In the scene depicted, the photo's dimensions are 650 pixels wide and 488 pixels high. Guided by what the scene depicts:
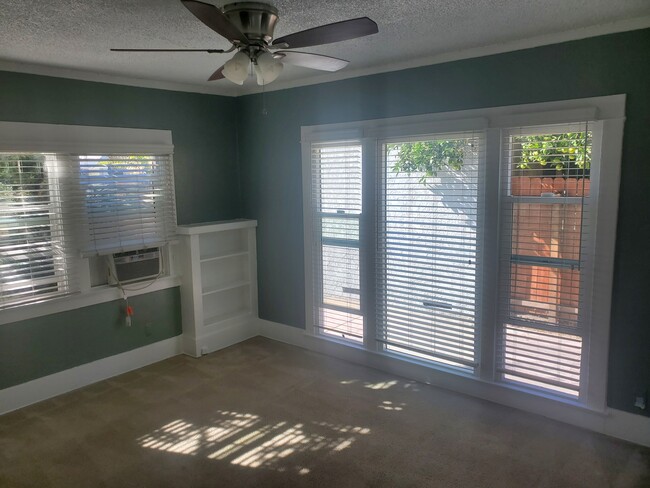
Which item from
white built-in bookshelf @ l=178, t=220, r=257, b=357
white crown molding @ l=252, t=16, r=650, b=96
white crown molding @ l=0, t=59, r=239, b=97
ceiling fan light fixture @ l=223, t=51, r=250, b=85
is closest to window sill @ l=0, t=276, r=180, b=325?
white built-in bookshelf @ l=178, t=220, r=257, b=357

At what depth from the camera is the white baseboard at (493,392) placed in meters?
3.06

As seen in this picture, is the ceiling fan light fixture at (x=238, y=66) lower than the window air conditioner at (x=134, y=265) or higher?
higher

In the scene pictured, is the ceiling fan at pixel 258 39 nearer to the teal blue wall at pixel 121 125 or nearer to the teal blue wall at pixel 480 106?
the teal blue wall at pixel 480 106

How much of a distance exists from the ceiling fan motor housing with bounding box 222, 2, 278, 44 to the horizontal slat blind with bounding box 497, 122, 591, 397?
6.08 ft

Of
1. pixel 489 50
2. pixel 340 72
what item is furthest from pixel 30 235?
pixel 489 50

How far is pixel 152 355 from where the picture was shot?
4.45m

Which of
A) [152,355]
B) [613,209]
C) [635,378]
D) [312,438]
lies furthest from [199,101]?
[635,378]

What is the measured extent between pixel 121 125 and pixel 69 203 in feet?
2.61

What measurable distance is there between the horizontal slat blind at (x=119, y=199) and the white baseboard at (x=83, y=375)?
0.95 metres

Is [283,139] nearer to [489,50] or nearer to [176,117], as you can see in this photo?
[176,117]

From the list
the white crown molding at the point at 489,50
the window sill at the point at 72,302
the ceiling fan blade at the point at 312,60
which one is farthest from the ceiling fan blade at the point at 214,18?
the window sill at the point at 72,302

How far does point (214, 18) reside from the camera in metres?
1.90

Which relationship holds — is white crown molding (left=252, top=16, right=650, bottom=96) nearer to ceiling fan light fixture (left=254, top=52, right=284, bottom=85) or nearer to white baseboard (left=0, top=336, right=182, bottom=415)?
ceiling fan light fixture (left=254, top=52, right=284, bottom=85)

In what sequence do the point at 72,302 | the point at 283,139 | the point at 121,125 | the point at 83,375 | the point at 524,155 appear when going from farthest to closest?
the point at 283,139 < the point at 121,125 < the point at 83,375 < the point at 72,302 < the point at 524,155
